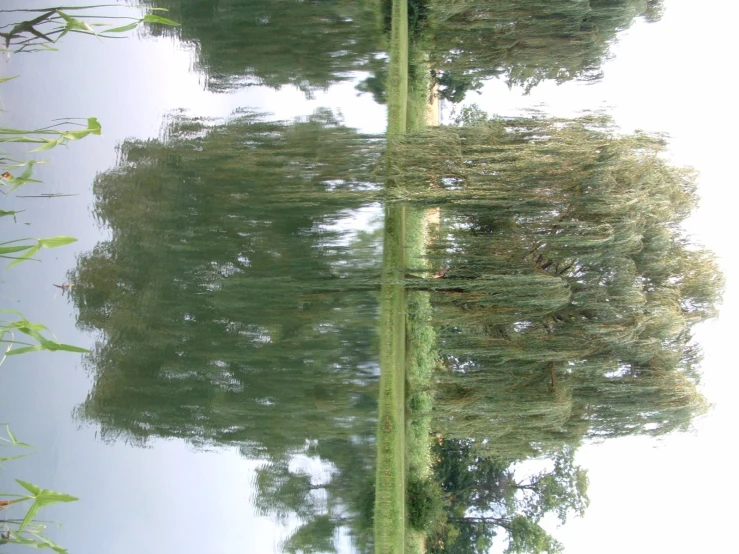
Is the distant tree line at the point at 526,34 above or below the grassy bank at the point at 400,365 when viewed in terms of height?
above

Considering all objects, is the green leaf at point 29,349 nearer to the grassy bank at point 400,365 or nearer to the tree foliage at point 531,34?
the grassy bank at point 400,365

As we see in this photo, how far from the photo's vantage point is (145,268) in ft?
31.2

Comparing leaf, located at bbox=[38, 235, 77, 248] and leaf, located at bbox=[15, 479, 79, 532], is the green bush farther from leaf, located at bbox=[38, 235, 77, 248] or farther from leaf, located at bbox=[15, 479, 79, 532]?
leaf, located at bbox=[38, 235, 77, 248]

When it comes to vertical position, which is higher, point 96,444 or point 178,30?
point 178,30

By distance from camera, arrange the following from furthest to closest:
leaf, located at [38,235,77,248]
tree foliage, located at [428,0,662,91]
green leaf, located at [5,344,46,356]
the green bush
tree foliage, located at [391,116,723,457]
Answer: tree foliage, located at [428,0,662,91]
the green bush
tree foliage, located at [391,116,723,457]
leaf, located at [38,235,77,248]
green leaf, located at [5,344,46,356]

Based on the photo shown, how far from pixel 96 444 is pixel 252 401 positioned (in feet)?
9.05

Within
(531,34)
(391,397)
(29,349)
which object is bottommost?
(29,349)

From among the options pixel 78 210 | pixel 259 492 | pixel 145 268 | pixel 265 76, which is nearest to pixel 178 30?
pixel 265 76

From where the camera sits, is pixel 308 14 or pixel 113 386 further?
pixel 308 14

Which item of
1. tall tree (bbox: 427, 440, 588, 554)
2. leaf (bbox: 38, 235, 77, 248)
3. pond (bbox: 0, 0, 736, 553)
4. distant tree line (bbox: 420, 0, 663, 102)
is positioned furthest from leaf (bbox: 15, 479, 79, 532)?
tall tree (bbox: 427, 440, 588, 554)

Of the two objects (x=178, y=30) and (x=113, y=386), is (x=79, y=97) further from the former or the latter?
(x=113, y=386)

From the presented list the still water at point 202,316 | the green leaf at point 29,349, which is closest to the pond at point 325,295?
the still water at point 202,316

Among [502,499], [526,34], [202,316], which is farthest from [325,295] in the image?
[502,499]

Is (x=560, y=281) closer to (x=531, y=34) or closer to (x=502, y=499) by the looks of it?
(x=531, y=34)
